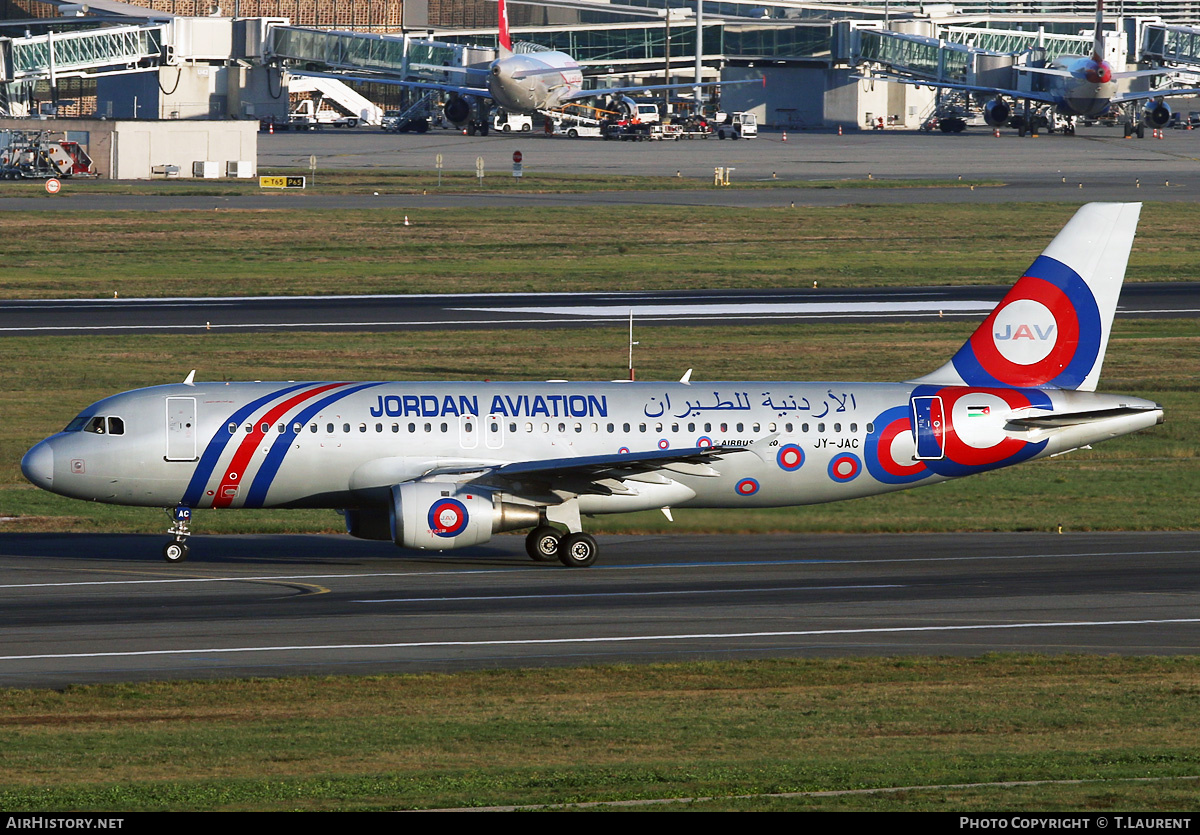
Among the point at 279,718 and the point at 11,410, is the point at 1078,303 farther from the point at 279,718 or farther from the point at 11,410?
the point at 11,410

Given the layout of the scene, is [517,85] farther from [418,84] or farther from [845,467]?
[845,467]

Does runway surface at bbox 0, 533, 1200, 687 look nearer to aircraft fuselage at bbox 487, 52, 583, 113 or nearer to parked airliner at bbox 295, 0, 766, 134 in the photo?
aircraft fuselage at bbox 487, 52, 583, 113

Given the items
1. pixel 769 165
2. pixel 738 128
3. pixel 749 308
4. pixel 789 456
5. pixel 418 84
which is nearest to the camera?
pixel 789 456

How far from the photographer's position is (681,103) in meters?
179

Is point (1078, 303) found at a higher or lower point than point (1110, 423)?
higher

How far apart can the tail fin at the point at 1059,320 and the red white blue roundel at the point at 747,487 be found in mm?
4870

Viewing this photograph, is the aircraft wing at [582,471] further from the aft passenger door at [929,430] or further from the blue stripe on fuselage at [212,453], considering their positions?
the aft passenger door at [929,430]

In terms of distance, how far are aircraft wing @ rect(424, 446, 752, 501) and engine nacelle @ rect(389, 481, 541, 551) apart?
78cm

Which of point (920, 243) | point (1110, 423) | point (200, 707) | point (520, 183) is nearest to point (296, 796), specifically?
point (200, 707)

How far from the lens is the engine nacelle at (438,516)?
31.3m

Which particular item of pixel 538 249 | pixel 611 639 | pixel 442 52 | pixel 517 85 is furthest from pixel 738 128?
pixel 611 639

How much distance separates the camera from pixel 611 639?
88.0ft

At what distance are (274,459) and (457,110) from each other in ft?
446
